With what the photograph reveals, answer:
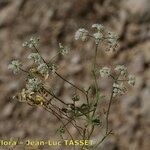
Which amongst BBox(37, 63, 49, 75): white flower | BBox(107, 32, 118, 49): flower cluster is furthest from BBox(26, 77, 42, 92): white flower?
BBox(107, 32, 118, 49): flower cluster

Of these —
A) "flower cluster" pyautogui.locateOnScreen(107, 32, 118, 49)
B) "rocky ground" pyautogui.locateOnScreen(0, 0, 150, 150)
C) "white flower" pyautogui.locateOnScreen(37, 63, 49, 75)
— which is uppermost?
"rocky ground" pyautogui.locateOnScreen(0, 0, 150, 150)

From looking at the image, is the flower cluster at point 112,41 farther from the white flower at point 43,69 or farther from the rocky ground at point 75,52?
the rocky ground at point 75,52

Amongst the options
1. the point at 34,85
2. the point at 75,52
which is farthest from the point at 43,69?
the point at 75,52

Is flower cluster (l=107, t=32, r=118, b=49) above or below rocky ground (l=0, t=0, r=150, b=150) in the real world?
below

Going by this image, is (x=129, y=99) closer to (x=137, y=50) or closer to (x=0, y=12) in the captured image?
(x=137, y=50)

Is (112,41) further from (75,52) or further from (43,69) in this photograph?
(75,52)

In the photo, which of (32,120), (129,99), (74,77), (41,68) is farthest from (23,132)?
(41,68)

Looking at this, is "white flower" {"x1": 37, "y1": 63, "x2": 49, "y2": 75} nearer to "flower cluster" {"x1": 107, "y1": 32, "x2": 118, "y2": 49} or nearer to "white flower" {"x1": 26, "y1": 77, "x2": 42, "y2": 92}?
"white flower" {"x1": 26, "y1": 77, "x2": 42, "y2": 92}

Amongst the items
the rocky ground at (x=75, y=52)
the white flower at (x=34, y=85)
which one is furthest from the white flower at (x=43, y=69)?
the rocky ground at (x=75, y=52)
